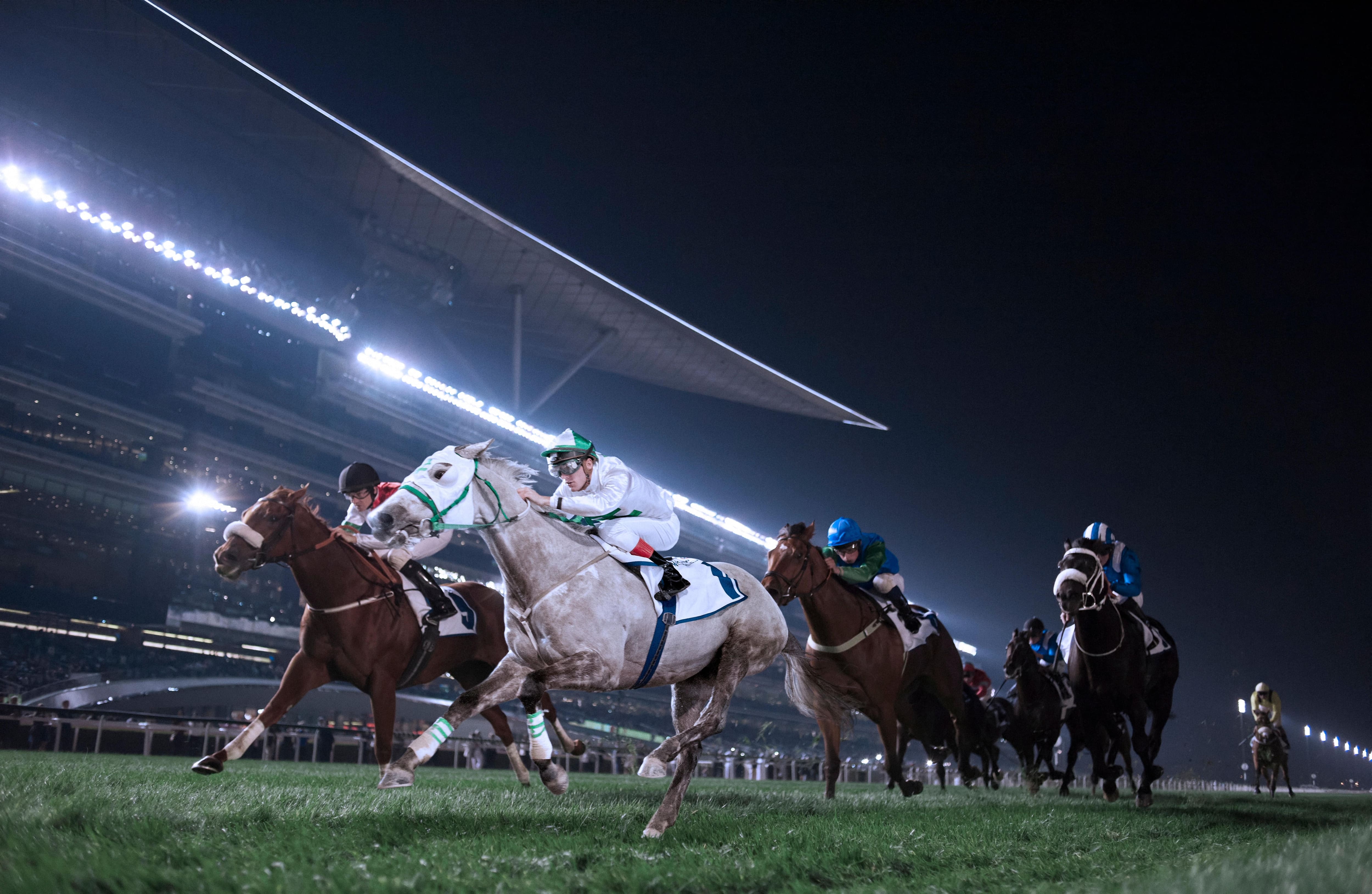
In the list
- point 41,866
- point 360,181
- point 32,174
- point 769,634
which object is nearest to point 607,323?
point 360,181

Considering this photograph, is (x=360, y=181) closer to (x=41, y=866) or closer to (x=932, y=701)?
(x=932, y=701)

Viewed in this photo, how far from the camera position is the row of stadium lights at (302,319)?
83.7 feet

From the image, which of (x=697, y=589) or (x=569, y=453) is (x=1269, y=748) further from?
(x=569, y=453)

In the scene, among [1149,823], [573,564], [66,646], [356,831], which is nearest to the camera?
[356,831]

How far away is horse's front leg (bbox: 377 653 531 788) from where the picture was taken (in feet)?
13.0

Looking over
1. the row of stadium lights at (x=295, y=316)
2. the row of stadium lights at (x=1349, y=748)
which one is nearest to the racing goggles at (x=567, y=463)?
the row of stadium lights at (x=295, y=316)

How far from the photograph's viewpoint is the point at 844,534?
8125 millimetres

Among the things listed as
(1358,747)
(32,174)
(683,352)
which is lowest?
(1358,747)

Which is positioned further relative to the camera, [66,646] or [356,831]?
[66,646]

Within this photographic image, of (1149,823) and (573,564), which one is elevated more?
(573,564)

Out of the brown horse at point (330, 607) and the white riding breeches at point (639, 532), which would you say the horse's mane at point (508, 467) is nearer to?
the white riding breeches at point (639, 532)

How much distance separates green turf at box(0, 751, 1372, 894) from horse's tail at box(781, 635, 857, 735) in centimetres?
79

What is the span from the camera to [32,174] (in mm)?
25047

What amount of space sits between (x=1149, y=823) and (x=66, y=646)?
26.1 meters
